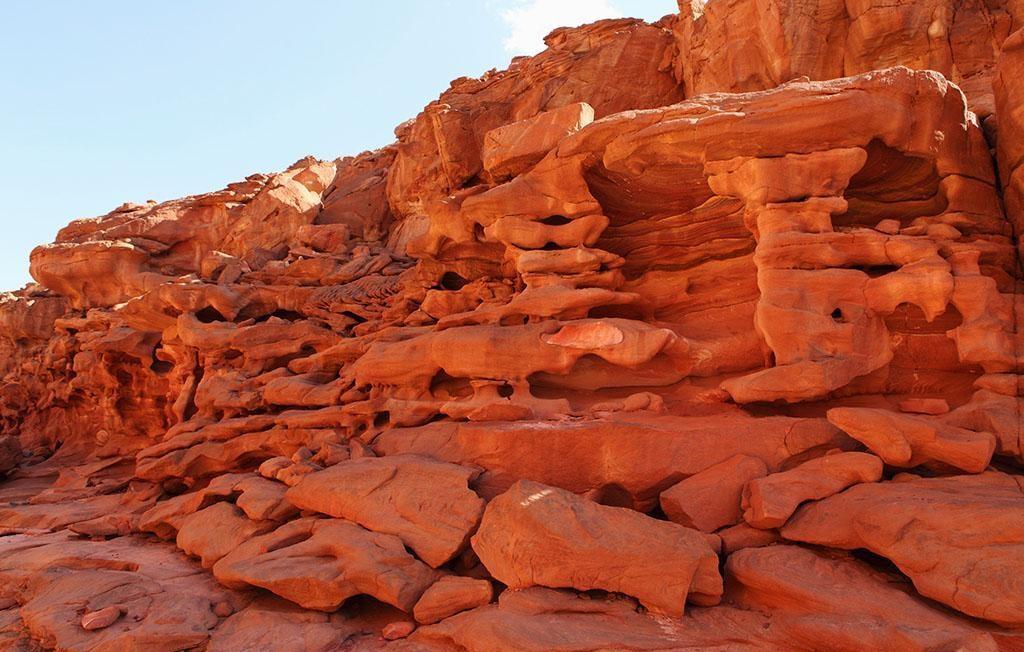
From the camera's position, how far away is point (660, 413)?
694 cm

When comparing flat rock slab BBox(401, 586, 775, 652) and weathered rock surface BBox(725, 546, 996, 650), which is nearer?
weathered rock surface BBox(725, 546, 996, 650)

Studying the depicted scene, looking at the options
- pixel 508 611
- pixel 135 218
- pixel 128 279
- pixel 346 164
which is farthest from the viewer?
pixel 346 164

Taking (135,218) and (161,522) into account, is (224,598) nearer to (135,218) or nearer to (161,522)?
(161,522)

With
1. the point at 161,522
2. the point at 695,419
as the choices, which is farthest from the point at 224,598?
the point at 695,419

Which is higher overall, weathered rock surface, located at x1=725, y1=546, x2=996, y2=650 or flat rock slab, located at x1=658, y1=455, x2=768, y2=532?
flat rock slab, located at x1=658, y1=455, x2=768, y2=532

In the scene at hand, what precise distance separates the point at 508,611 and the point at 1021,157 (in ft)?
27.5

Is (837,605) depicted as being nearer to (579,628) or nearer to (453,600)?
(579,628)

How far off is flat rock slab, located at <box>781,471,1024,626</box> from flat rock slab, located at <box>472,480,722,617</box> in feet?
3.49

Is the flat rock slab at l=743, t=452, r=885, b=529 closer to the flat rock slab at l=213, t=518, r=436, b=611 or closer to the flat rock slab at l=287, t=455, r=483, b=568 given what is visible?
the flat rock slab at l=287, t=455, r=483, b=568

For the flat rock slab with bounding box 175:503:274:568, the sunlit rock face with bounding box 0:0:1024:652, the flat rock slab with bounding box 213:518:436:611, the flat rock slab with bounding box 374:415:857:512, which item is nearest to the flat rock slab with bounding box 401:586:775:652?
the sunlit rock face with bounding box 0:0:1024:652

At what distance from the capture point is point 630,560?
455 centimetres

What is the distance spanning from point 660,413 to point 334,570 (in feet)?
13.9

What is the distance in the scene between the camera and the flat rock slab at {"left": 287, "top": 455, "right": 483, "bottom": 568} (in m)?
5.54

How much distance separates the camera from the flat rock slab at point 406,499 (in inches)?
218
